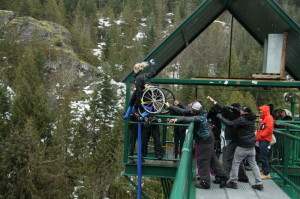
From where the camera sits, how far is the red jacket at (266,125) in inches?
289

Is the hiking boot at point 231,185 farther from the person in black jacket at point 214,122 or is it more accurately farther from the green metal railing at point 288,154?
the person in black jacket at point 214,122

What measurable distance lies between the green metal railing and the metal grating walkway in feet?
1.11

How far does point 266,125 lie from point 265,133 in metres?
0.23

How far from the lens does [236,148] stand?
6.82 metres

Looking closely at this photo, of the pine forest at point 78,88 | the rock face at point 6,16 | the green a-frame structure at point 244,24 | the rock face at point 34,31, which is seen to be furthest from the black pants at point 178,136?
the rock face at point 6,16

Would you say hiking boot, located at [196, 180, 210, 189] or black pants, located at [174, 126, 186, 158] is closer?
hiking boot, located at [196, 180, 210, 189]

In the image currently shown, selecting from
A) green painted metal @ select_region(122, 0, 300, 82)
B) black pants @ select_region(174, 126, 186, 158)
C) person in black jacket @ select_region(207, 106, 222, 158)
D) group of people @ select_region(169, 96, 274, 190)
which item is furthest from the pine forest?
group of people @ select_region(169, 96, 274, 190)

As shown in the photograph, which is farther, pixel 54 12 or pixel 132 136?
pixel 54 12

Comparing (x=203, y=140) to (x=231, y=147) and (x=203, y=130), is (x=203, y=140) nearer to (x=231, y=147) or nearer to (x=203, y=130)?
(x=203, y=130)

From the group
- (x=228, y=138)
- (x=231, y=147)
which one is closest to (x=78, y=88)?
(x=228, y=138)

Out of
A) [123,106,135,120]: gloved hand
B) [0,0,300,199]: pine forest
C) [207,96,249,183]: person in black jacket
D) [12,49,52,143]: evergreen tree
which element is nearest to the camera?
[207,96,249,183]: person in black jacket

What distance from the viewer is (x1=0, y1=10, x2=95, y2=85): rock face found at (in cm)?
7250

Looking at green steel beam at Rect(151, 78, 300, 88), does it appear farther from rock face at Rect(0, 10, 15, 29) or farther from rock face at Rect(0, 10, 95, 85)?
rock face at Rect(0, 10, 15, 29)

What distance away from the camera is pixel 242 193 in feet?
21.9
